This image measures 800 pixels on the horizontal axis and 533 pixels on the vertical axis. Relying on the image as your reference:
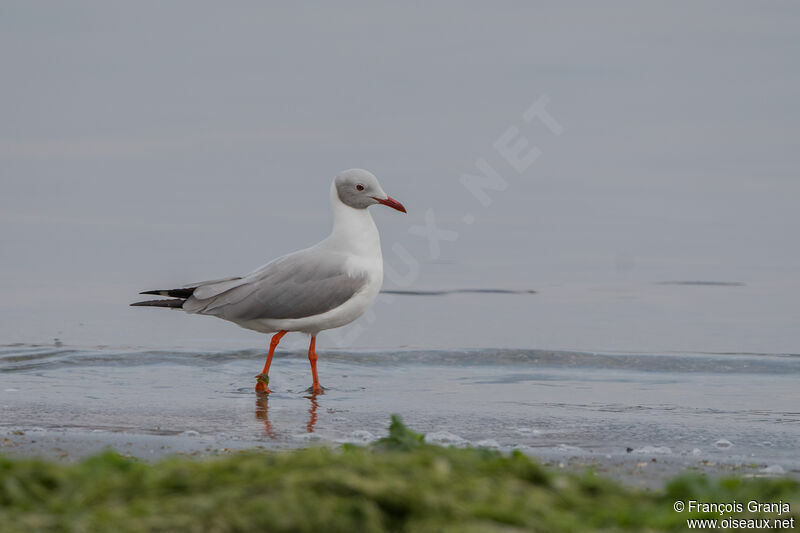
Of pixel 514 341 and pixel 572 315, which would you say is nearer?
pixel 514 341

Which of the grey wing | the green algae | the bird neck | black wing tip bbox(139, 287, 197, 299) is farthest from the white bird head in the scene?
the green algae

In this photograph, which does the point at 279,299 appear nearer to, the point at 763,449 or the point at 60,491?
the point at 763,449

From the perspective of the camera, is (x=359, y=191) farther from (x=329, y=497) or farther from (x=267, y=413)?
(x=329, y=497)

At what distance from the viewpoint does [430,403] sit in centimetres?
758

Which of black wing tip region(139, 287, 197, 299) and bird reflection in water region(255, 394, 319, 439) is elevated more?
black wing tip region(139, 287, 197, 299)

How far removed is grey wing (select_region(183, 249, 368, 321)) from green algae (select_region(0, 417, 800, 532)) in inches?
177

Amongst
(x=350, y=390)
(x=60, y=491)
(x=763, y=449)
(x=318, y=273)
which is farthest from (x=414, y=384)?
(x=60, y=491)

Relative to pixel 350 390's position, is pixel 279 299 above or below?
above

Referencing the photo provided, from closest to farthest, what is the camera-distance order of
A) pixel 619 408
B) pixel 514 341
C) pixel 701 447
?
pixel 701 447, pixel 619 408, pixel 514 341

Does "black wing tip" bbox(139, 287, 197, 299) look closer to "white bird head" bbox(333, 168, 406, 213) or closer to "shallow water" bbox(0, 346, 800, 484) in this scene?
"shallow water" bbox(0, 346, 800, 484)

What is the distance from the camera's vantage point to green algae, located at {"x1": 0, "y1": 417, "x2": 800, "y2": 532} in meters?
2.71

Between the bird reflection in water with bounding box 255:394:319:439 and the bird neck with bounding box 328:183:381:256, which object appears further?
the bird neck with bounding box 328:183:381:256

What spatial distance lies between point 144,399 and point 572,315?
5.72 m

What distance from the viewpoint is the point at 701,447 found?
5977 millimetres
